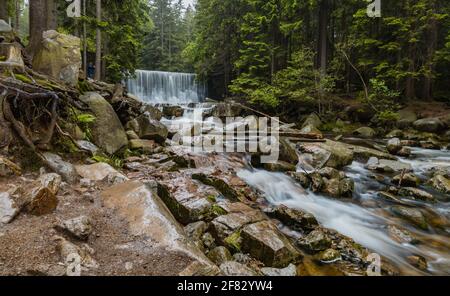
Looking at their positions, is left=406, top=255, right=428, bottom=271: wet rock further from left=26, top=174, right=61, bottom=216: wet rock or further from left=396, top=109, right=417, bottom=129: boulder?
left=396, top=109, right=417, bottom=129: boulder

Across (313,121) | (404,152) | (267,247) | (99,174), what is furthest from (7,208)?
(313,121)

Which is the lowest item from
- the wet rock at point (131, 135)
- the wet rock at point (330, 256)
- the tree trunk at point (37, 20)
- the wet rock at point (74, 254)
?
the wet rock at point (330, 256)

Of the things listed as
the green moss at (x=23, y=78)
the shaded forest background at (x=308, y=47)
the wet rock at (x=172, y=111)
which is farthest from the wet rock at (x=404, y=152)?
the wet rock at (x=172, y=111)

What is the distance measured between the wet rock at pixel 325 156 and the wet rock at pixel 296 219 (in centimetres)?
335

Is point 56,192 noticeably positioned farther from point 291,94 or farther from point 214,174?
point 291,94

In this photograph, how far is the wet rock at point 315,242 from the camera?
4262mm

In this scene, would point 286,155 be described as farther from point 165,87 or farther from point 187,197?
point 165,87

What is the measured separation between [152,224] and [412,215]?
534 cm

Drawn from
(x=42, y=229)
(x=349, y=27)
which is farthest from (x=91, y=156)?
(x=349, y=27)

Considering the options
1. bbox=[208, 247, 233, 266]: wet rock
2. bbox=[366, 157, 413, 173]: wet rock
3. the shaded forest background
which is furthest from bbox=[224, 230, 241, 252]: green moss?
the shaded forest background

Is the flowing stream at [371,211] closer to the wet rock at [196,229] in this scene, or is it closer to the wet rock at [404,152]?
the wet rock at [404,152]
